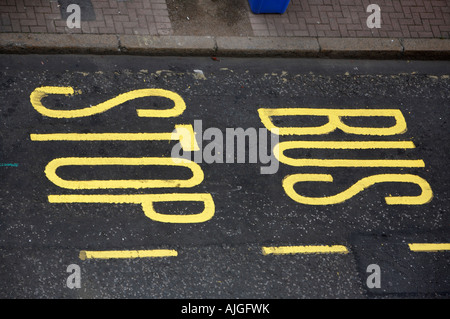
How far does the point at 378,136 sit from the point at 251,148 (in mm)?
1600

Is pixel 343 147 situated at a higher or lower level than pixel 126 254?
higher

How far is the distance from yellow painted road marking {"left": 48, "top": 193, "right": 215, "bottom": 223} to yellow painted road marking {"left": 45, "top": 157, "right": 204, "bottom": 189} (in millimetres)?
126

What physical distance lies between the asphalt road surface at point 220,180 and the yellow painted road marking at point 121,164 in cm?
1

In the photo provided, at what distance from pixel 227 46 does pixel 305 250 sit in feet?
9.71

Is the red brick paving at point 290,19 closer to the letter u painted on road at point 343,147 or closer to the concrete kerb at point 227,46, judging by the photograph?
the concrete kerb at point 227,46

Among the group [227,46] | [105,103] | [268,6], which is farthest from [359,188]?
[105,103]

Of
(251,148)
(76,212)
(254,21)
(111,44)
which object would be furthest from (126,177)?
(254,21)

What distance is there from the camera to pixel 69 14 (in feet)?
22.9

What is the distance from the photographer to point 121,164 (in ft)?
19.4

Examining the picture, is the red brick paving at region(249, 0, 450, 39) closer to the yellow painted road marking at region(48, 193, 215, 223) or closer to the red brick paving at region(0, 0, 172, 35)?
the red brick paving at region(0, 0, 172, 35)

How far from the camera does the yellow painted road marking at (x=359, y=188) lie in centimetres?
592

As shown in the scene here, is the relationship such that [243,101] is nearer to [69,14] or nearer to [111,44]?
A: [111,44]

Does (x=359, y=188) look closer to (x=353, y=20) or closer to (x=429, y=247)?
(x=429, y=247)
